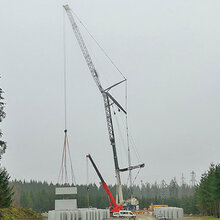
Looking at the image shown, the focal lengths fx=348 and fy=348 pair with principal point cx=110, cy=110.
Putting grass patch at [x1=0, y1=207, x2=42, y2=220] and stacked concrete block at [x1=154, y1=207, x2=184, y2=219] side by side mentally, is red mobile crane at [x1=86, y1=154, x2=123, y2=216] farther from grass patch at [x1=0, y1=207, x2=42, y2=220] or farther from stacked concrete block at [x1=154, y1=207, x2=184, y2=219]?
grass patch at [x1=0, y1=207, x2=42, y2=220]

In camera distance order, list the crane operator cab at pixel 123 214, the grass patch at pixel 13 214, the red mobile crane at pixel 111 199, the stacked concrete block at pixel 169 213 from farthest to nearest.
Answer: the red mobile crane at pixel 111 199 < the crane operator cab at pixel 123 214 < the stacked concrete block at pixel 169 213 < the grass patch at pixel 13 214

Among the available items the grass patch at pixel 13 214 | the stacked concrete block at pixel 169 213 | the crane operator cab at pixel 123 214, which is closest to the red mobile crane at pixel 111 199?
the crane operator cab at pixel 123 214

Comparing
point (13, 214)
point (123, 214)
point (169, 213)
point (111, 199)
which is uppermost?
point (111, 199)

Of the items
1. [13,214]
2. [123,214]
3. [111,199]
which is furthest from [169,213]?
[13,214]

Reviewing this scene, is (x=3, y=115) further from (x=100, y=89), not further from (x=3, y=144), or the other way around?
(x=100, y=89)

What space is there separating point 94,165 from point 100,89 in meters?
20.8

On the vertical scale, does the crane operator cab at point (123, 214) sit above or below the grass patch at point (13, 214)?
below

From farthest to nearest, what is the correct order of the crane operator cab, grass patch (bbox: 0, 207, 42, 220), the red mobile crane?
the red mobile crane
the crane operator cab
grass patch (bbox: 0, 207, 42, 220)

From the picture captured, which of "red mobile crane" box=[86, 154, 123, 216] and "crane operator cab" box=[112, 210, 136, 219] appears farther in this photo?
"red mobile crane" box=[86, 154, 123, 216]

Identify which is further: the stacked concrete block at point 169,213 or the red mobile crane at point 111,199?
the red mobile crane at point 111,199

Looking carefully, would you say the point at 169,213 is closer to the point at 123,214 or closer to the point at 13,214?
the point at 123,214

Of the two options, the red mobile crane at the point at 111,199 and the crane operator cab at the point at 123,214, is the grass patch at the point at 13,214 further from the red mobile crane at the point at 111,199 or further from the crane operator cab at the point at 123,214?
the red mobile crane at the point at 111,199

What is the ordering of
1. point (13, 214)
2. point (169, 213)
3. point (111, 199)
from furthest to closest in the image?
point (111, 199)
point (169, 213)
point (13, 214)

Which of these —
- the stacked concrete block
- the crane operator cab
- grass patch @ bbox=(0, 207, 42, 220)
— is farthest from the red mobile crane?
grass patch @ bbox=(0, 207, 42, 220)
